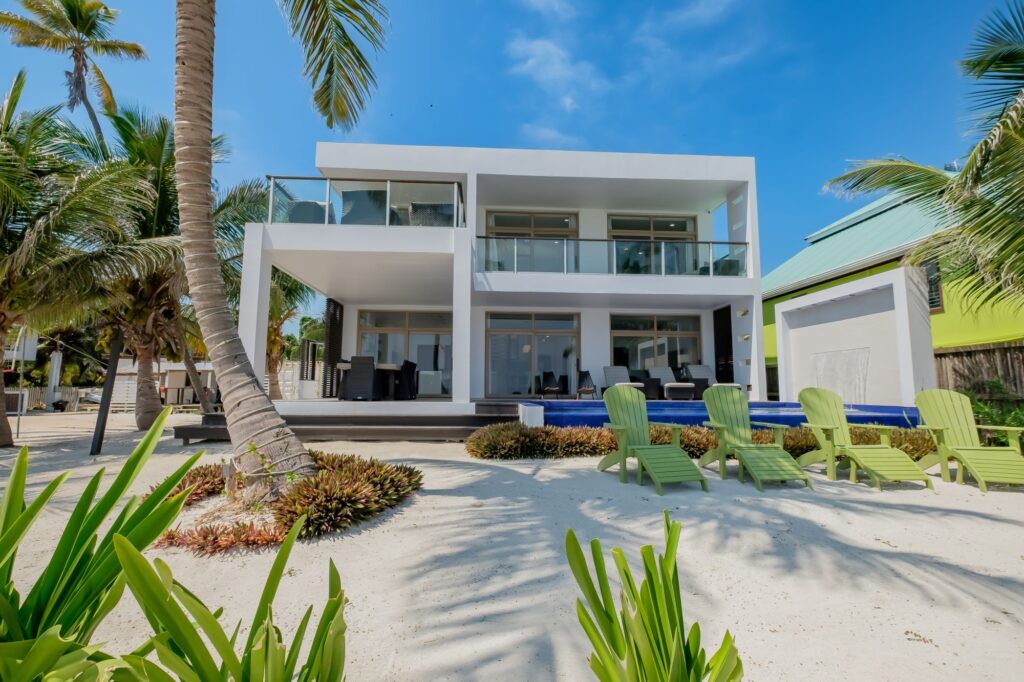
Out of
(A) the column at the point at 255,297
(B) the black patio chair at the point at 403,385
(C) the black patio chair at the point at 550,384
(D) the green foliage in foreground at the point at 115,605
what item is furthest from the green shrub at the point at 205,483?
(C) the black patio chair at the point at 550,384

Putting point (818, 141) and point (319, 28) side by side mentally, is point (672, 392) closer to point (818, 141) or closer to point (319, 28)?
point (319, 28)

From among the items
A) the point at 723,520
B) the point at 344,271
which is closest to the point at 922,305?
the point at 723,520

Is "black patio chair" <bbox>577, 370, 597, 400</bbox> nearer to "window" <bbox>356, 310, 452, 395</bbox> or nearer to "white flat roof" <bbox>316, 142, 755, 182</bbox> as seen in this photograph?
"window" <bbox>356, 310, 452, 395</bbox>

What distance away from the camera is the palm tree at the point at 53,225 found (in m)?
7.18

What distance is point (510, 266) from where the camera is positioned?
10922 mm

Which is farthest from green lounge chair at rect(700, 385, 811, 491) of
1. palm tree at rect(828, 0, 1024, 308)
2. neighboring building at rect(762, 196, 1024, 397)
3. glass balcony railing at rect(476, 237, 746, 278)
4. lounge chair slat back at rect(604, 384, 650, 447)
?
glass balcony railing at rect(476, 237, 746, 278)

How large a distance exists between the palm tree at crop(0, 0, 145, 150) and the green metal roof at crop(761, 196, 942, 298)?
2070 cm

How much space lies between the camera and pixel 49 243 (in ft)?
24.3

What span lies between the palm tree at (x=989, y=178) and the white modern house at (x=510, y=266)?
4.31 metres

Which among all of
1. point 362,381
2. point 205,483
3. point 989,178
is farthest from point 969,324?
point 205,483

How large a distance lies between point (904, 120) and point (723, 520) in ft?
59.3

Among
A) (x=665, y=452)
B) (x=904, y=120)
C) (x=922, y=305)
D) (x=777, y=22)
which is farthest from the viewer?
(x=904, y=120)

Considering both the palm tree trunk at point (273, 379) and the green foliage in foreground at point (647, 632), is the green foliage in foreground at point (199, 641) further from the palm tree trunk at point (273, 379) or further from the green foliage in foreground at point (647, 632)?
the palm tree trunk at point (273, 379)

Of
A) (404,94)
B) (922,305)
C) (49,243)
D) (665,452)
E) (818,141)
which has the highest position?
(818,141)
